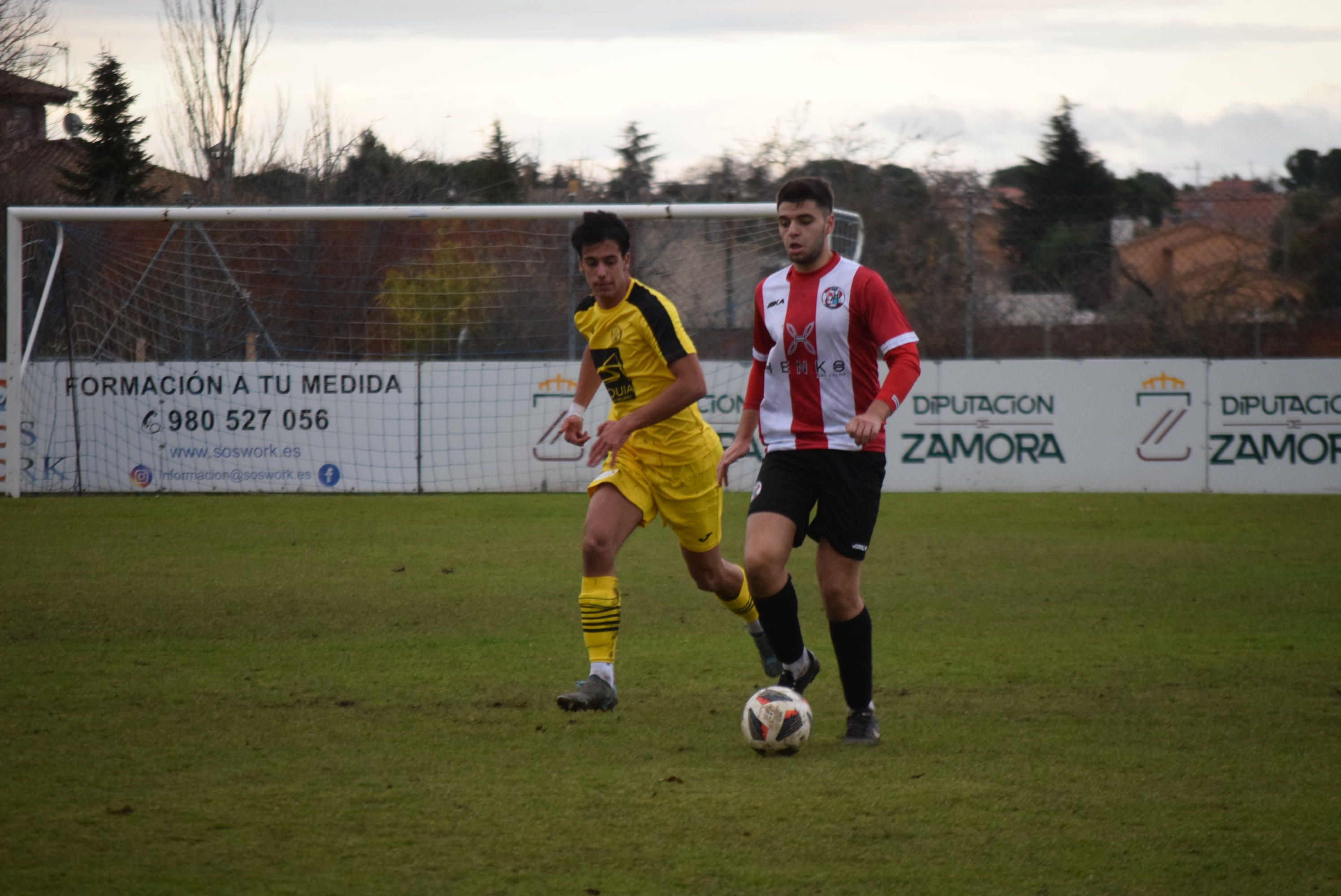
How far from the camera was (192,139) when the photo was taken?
Answer: 25.0 m

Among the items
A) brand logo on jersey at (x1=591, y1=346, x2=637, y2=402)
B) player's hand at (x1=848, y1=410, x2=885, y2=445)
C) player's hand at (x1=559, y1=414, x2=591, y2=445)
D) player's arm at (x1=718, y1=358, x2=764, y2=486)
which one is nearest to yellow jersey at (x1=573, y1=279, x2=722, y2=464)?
brand logo on jersey at (x1=591, y1=346, x2=637, y2=402)

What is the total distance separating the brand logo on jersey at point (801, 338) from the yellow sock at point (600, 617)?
1219 millimetres

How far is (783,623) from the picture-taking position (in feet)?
17.1

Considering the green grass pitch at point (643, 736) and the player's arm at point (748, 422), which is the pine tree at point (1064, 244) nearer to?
the green grass pitch at point (643, 736)

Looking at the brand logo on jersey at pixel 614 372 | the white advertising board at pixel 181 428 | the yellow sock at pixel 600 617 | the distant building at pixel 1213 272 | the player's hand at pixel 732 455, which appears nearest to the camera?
the player's hand at pixel 732 455

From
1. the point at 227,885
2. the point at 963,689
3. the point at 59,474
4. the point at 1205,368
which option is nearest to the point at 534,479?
the point at 59,474

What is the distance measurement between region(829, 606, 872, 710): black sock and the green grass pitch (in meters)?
0.19

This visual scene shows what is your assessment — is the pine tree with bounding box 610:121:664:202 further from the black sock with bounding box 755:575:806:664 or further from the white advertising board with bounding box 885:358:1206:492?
the black sock with bounding box 755:575:806:664

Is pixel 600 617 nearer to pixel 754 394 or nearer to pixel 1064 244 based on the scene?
pixel 754 394

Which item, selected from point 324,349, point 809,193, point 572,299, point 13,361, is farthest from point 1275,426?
point 13,361

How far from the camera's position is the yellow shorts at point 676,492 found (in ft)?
18.7

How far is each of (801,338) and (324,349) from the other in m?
12.2

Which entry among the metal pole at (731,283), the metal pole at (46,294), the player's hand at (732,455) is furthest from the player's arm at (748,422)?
the metal pole at (46,294)

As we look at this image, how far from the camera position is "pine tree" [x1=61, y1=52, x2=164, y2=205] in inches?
1043
